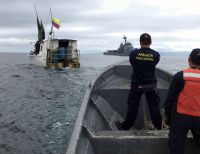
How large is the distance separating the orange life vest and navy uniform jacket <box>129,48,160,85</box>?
2004 mm

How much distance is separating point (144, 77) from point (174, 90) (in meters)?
2.09

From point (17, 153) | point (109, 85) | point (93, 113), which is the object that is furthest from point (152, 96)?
point (17, 153)

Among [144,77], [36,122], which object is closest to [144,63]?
[144,77]

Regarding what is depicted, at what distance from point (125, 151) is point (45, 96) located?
14.3m

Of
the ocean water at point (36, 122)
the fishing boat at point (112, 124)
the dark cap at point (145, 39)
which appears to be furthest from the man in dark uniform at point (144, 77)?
the ocean water at point (36, 122)

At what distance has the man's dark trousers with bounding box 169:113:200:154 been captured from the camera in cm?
493

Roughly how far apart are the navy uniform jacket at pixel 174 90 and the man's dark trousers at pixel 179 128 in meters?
0.14

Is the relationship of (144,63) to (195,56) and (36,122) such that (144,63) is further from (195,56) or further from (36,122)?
(36,122)

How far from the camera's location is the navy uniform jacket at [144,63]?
6.81m

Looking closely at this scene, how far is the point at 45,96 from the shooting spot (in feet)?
64.4

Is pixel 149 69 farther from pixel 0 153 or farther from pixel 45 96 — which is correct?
pixel 45 96

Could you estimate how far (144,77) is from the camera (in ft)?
22.9

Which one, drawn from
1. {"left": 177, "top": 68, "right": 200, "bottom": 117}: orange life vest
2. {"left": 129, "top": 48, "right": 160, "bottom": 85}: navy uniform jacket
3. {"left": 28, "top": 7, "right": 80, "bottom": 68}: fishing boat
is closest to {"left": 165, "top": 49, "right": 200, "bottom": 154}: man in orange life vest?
{"left": 177, "top": 68, "right": 200, "bottom": 117}: orange life vest

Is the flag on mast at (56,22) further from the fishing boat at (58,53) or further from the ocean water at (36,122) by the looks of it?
the ocean water at (36,122)
